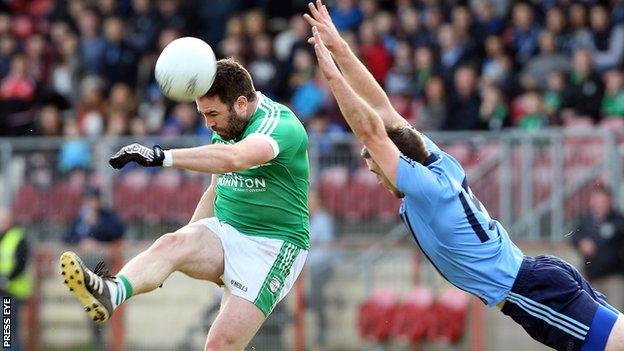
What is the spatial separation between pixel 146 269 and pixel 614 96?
9.30m

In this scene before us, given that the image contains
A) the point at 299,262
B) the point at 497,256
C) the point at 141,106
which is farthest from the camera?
the point at 141,106

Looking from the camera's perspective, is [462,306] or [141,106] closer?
[462,306]

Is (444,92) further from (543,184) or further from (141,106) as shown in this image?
(141,106)

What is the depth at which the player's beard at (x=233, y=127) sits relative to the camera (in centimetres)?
895

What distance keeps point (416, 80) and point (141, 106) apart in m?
4.46

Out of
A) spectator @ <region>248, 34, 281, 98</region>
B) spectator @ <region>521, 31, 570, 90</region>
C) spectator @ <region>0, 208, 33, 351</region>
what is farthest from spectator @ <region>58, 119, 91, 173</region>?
spectator @ <region>521, 31, 570, 90</region>

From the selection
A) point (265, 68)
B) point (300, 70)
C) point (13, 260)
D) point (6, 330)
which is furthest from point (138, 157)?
point (265, 68)

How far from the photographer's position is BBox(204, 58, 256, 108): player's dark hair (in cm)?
881

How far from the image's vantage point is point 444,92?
58.0 ft

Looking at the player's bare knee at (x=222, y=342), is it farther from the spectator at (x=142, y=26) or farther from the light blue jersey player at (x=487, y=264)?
the spectator at (x=142, y=26)

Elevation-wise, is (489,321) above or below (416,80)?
below

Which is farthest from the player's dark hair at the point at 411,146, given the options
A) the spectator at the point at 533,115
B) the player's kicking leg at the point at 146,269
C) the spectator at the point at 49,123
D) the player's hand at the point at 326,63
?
the spectator at the point at 49,123

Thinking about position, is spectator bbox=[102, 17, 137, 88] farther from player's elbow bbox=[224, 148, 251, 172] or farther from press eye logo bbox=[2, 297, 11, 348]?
player's elbow bbox=[224, 148, 251, 172]

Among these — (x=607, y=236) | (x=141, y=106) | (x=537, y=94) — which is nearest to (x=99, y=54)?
(x=141, y=106)
